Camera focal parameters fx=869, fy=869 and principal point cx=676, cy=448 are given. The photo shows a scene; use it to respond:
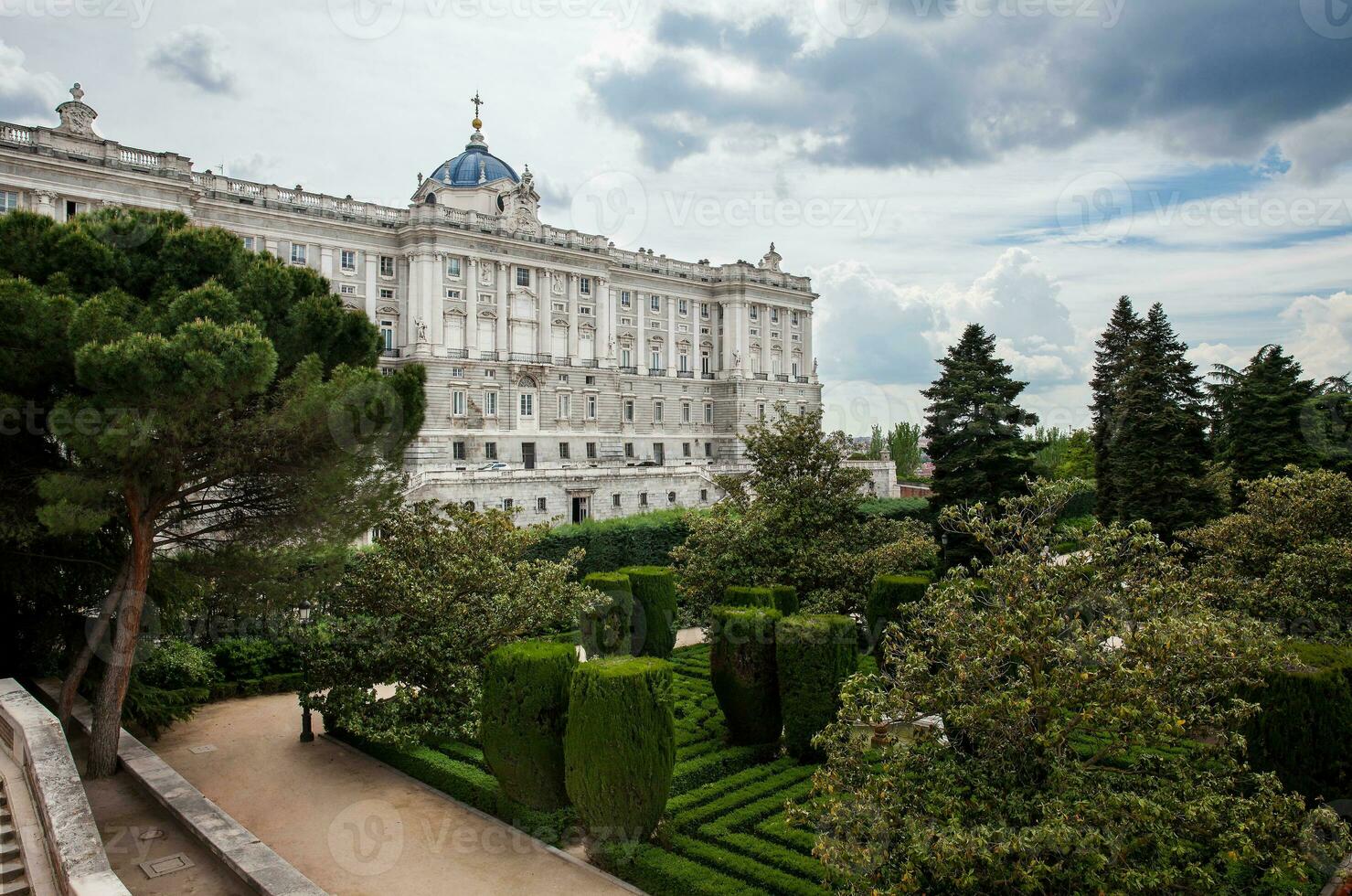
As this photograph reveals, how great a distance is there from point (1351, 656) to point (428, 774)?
1294 centimetres

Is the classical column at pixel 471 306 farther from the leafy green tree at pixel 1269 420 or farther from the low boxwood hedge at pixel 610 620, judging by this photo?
the leafy green tree at pixel 1269 420

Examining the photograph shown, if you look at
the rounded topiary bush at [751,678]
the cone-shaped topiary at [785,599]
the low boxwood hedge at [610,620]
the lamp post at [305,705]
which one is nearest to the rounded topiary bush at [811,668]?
the rounded topiary bush at [751,678]

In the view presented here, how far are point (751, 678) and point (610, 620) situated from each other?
4.63m

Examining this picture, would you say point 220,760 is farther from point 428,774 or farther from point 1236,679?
point 1236,679

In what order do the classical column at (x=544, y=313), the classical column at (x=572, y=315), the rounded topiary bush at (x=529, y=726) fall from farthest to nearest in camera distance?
1. the classical column at (x=572, y=315)
2. the classical column at (x=544, y=313)
3. the rounded topiary bush at (x=529, y=726)

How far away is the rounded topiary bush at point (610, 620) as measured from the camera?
55.3 feet

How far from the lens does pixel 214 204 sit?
4247 centimetres

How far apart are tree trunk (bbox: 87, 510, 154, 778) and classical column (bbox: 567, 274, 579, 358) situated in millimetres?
43142

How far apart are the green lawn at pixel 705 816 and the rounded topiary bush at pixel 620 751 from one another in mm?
397

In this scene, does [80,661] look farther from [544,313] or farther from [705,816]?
[544,313]

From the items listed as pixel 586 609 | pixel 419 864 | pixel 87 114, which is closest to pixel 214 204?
pixel 87 114

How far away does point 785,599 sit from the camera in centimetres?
1720

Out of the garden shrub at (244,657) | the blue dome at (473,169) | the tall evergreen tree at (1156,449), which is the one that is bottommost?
the garden shrub at (244,657)

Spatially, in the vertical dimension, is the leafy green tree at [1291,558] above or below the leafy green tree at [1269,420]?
below
